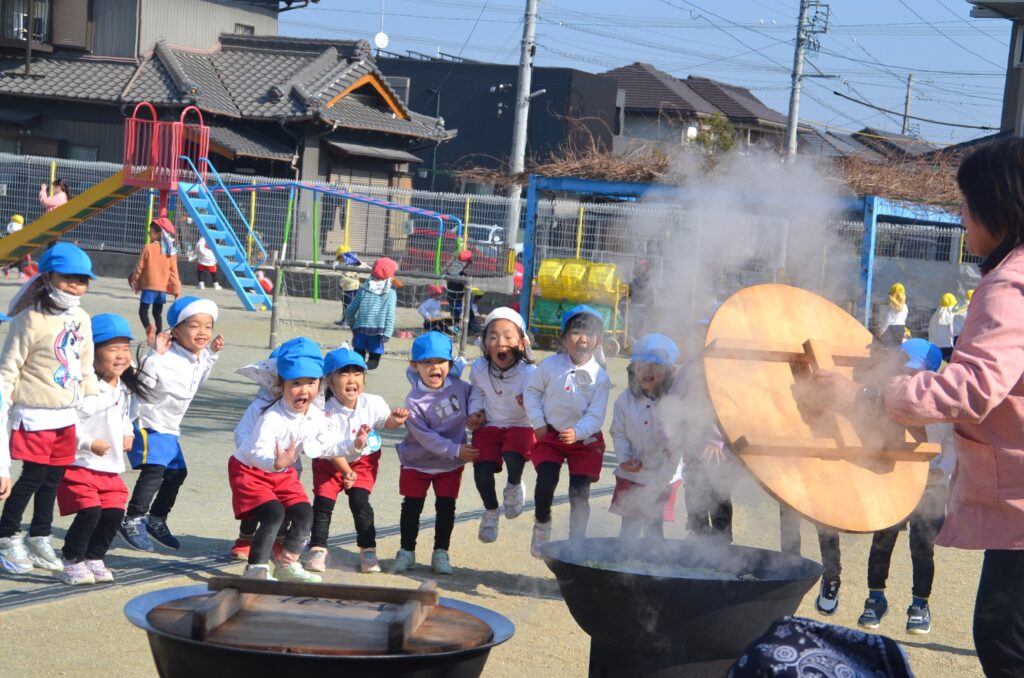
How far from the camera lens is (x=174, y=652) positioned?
2.80 meters

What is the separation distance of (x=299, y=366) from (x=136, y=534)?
1.38 meters

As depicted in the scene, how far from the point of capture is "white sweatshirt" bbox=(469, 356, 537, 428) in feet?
20.6

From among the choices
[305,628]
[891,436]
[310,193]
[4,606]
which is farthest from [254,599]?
[310,193]

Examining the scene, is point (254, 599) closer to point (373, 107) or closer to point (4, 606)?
point (4, 606)

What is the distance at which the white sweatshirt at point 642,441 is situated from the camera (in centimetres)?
587

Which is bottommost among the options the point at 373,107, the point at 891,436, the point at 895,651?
the point at 895,651

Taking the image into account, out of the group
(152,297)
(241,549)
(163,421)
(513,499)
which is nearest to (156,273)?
(152,297)

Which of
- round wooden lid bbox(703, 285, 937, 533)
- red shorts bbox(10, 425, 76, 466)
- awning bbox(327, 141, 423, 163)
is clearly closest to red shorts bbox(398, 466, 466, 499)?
red shorts bbox(10, 425, 76, 466)

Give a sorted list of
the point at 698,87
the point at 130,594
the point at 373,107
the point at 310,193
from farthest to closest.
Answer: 1. the point at 698,87
2. the point at 373,107
3. the point at 310,193
4. the point at 130,594

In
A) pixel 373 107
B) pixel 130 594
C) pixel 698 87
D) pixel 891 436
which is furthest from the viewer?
pixel 698 87

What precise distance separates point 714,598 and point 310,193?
24632mm

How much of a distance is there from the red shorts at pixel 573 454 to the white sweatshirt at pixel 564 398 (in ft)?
0.20

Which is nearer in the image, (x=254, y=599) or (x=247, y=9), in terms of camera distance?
(x=254, y=599)

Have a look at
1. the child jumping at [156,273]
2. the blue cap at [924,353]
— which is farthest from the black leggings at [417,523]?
the child jumping at [156,273]
